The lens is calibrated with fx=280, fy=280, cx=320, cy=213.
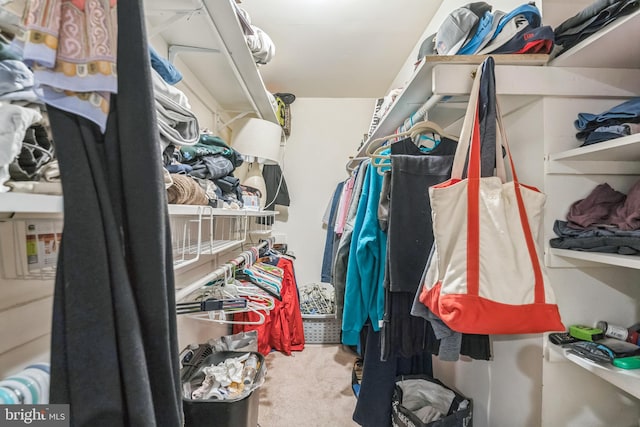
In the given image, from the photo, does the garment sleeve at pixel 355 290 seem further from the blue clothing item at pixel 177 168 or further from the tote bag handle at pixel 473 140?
the blue clothing item at pixel 177 168

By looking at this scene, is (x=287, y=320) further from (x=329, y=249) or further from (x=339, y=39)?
(x=339, y=39)

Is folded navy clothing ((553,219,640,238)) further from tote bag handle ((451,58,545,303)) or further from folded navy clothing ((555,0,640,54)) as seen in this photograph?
folded navy clothing ((555,0,640,54))

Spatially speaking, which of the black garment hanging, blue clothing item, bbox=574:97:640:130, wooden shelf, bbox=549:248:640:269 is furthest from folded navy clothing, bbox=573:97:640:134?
the black garment hanging

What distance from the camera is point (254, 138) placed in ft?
6.64

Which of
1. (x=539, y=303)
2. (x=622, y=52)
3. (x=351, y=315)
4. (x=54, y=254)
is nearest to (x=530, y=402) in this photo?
(x=539, y=303)

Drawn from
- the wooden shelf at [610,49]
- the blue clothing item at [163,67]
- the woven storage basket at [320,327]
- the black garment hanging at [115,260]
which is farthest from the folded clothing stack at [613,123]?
the woven storage basket at [320,327]

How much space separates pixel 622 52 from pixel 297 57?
1.97 metres

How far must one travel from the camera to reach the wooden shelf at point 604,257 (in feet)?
2.16

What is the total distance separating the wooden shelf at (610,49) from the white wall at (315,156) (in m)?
2.14

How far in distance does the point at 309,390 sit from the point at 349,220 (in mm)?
1214

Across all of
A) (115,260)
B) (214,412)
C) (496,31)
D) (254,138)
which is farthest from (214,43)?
(214,412)

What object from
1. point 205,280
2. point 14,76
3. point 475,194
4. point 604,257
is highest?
point 14,76

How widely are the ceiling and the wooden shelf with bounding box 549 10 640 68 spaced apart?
3.66 feet

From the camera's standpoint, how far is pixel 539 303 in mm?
713
